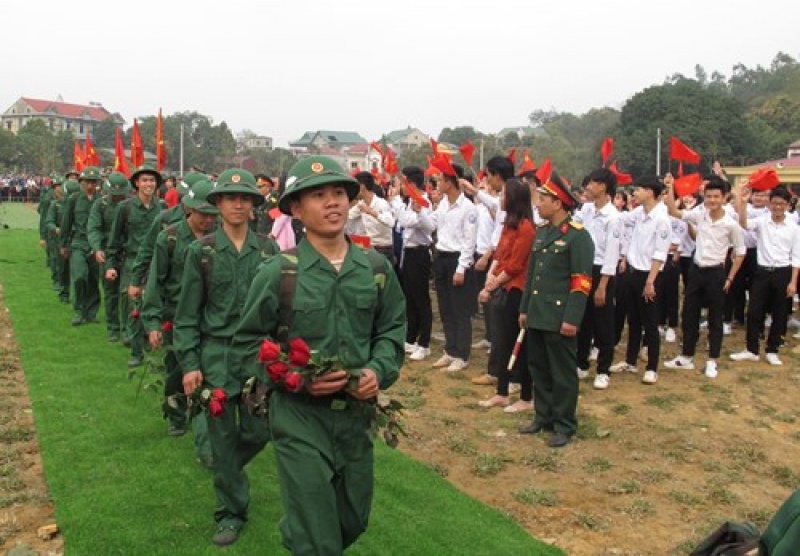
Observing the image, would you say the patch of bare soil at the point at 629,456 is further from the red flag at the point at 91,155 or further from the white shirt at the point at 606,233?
the red flag at the point at 91,155

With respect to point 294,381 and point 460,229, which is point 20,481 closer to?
point 294,381

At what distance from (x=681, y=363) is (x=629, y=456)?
3.16 meters

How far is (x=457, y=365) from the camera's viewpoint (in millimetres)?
8477

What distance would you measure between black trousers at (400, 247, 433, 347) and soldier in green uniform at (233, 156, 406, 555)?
5704 millimetres

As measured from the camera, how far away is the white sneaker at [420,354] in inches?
355

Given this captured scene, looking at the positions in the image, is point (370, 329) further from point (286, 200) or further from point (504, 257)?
point (504, 257)

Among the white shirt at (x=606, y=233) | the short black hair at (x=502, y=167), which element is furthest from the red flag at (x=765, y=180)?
the short black hair at (x=502, y=167)

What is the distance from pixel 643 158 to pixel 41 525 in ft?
170

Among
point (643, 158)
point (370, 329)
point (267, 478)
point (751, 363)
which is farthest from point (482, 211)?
point (643, 158)

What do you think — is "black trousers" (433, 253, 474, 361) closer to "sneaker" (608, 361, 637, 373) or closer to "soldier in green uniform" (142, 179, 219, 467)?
"sneaker" (608, 361, 637, 373)

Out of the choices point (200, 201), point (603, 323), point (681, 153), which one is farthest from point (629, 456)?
point (681, 153)

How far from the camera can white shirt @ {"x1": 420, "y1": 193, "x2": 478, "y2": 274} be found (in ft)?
27.0

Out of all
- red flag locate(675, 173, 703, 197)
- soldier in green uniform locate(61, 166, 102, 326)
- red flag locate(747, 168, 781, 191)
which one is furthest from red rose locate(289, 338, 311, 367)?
soldier in green uniform locate(61, 166, 102, 326)

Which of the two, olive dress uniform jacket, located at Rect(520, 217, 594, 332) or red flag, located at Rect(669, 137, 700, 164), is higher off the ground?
red flag, located at Rect(669, 137, 700, 164)
